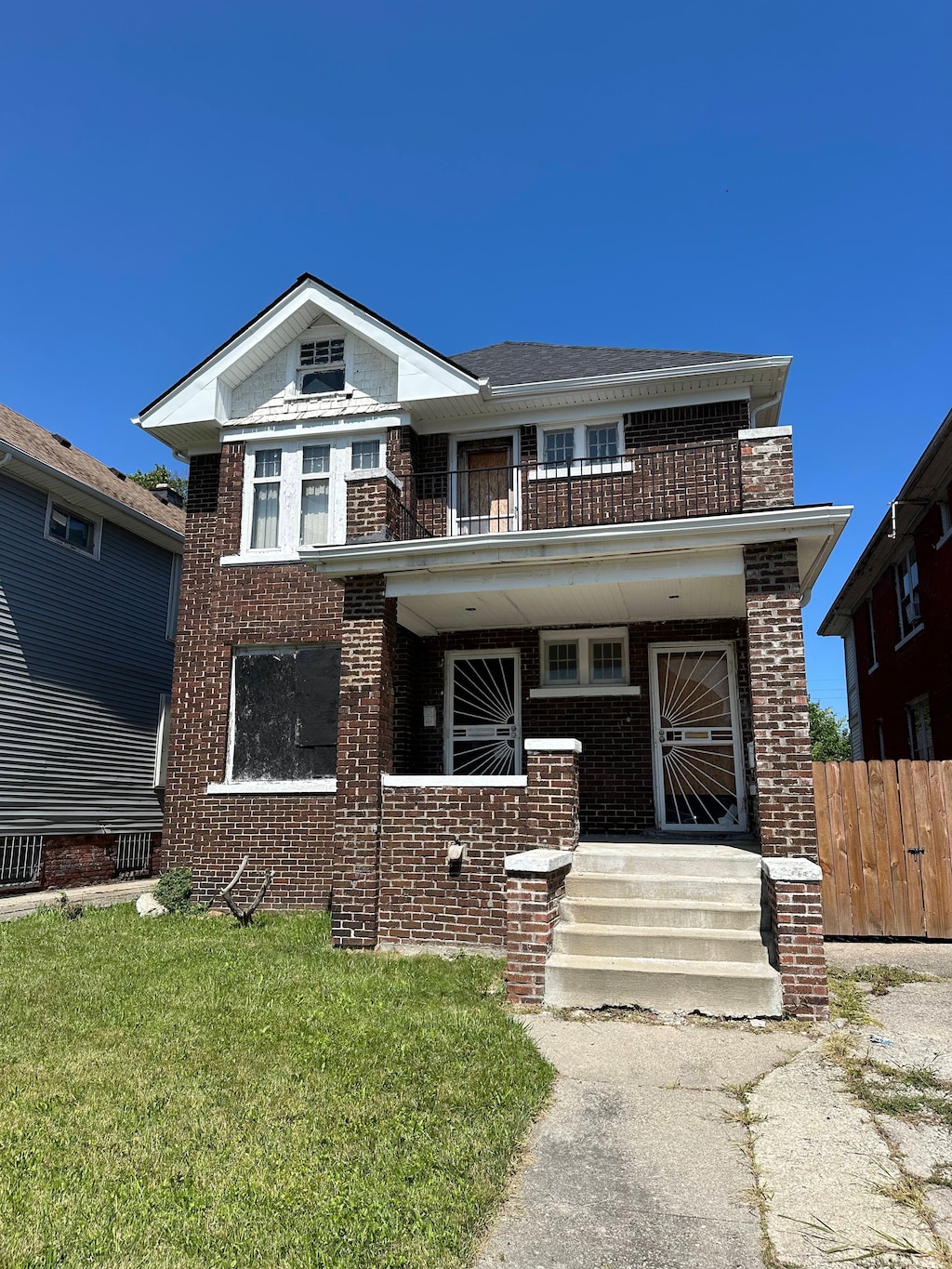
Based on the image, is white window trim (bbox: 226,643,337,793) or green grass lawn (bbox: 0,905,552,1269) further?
white window trim (bbox: 226,643,337,793)

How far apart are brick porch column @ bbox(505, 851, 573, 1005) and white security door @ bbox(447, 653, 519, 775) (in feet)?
15.0

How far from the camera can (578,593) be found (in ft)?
31.1

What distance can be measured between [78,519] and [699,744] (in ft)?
37.8

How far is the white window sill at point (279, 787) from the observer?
37.2 ft

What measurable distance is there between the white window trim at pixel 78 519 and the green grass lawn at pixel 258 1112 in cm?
896

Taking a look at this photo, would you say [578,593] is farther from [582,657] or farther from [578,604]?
[582,657]

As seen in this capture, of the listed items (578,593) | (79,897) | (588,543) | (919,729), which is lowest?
(79,897)

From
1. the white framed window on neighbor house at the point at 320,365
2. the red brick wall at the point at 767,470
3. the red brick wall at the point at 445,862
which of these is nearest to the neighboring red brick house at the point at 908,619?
the red brick wall at the point at 767,470

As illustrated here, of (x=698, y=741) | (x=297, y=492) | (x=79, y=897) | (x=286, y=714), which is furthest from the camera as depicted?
(x=79, y=897)

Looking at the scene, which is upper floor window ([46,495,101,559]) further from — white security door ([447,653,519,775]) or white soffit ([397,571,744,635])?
white security door ([447,653,519,775])

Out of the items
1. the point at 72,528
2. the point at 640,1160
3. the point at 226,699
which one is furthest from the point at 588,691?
the point at 72,528

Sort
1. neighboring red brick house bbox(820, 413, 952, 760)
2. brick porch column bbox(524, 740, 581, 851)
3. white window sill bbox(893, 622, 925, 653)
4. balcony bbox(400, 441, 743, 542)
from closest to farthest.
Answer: brick porch column bbox(524, 740, 581, 851)
balcony bbox(400, 441, 743, 542)
neighboring red brick house bbox(820, 413, 952, 760)
white window sill bbox(893, 622, 925, 653)

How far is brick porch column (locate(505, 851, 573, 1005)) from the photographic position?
21.6 ft

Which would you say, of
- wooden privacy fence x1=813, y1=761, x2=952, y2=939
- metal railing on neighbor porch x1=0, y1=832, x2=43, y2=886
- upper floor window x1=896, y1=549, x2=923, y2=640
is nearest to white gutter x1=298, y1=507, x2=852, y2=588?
wooden privacy fence x1=813, y1=761, x2=952, y2=939
